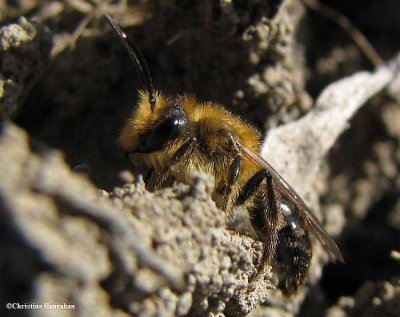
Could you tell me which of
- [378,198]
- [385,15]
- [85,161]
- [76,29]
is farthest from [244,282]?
[385,15]

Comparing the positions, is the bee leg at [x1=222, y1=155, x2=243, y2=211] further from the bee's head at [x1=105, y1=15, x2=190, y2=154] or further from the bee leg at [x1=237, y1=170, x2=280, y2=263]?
the bee's head at [x1=105, y1=15, x2=190, y2=154]

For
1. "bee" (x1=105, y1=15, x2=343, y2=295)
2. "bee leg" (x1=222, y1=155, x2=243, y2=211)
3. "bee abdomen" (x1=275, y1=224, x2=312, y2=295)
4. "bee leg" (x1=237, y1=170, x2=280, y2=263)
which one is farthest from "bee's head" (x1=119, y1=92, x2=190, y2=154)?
"bee abdomen" (x1=275, y1=224, x2=312, y2=295)

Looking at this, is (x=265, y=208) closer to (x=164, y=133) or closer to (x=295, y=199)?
(x=295, y=199)

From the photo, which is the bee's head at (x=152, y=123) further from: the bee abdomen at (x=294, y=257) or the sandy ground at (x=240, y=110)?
the bee abdomen at (x=294, y=257)

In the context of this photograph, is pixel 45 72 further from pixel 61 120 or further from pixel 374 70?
pixel 374 70

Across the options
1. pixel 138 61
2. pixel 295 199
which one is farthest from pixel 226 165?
pixel 138 61

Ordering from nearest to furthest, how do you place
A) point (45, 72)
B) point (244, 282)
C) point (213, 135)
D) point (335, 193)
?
point (244, 282), point (213, 135), point (45, 72), point (335, 193)

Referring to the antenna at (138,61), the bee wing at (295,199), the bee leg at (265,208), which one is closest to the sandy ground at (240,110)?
the bee leg at (265,208)
